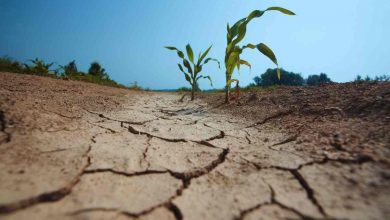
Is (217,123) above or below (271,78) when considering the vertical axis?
below

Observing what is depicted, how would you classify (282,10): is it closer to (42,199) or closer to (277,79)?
(42,199)

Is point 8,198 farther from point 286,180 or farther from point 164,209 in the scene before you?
point 286,180

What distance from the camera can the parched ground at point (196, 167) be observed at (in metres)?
0.82

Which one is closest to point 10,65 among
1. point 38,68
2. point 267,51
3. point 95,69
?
point 38,68

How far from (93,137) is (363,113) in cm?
192

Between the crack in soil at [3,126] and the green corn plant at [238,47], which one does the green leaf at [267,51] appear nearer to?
the green corn plant at [238,47]

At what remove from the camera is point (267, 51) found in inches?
106

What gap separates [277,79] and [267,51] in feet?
20.4

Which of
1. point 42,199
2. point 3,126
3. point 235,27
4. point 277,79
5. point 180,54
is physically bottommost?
point 42,199

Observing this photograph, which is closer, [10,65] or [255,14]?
[255,14]

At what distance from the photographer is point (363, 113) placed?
66.5 inches

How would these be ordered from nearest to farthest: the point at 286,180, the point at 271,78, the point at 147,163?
the point at 286,180 < the point at 147,163 < the point at 271,78

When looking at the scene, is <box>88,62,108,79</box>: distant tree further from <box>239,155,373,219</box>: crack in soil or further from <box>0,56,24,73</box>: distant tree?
<box>239,155,373,219</box>: crack in soil

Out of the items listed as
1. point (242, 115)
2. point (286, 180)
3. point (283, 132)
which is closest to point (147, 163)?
point (286, 180)
